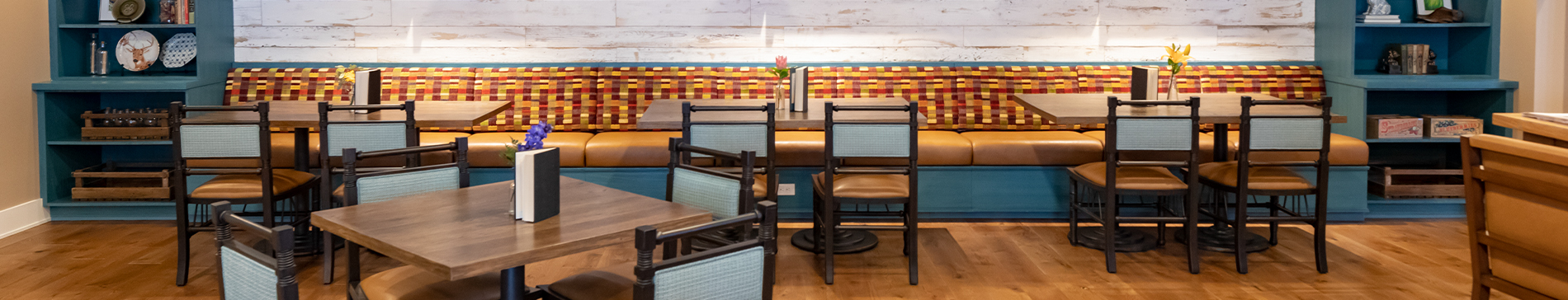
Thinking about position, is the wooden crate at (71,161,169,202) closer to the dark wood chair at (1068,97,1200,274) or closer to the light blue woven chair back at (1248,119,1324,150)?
the dark wood chair at (1068,97,1200,274)

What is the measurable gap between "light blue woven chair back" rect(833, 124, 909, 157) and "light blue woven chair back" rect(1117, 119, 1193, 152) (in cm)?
84

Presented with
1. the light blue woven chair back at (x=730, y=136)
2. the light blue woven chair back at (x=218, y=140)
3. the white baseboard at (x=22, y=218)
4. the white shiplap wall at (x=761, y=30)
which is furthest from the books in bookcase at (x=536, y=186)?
the white baseboard at (x=22, y=218)

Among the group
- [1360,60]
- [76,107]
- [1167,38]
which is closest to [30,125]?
[76,107]

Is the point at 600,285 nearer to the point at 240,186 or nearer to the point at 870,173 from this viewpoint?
the point at 870,173

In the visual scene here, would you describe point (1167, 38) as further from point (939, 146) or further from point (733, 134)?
point (733, 134)

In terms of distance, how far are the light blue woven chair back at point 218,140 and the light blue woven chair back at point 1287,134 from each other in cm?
381

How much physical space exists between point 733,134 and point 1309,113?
2267 mm

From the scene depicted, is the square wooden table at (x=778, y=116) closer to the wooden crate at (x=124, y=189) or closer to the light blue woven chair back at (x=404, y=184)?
the light blue woven chair back at (x=404, y=184)

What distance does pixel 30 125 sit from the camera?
5070 millimetres

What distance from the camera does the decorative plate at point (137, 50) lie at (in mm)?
5398

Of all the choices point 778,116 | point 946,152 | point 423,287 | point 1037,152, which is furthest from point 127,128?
point 1037,152

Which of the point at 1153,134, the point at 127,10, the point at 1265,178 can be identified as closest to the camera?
the point at 1153,134

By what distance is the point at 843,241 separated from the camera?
4.48 metres

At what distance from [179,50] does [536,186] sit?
4.16m
